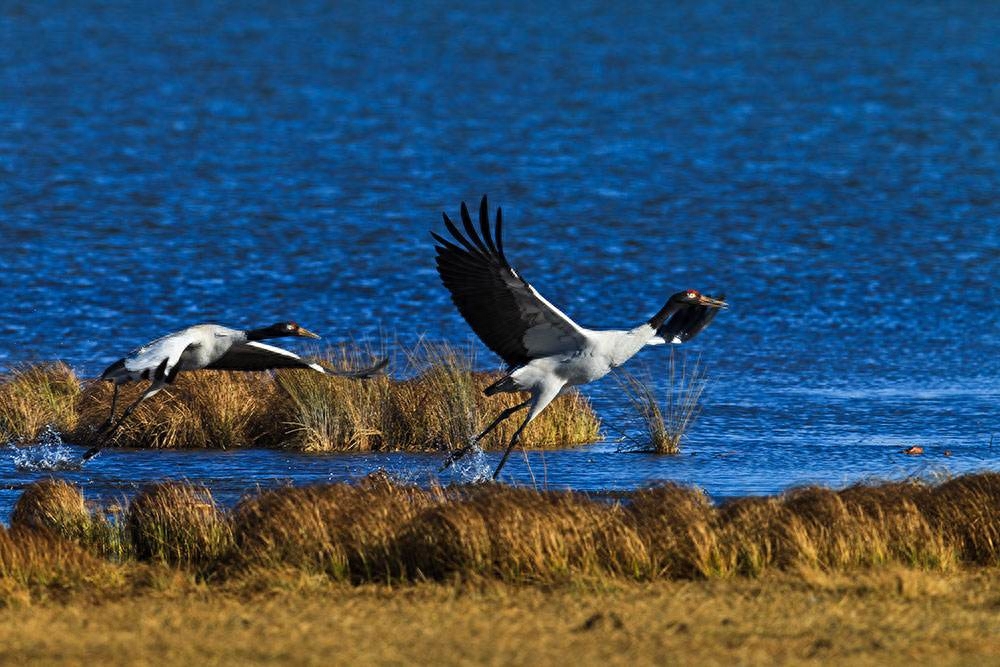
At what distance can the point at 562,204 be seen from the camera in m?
42.4

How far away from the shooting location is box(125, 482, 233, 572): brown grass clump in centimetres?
1212

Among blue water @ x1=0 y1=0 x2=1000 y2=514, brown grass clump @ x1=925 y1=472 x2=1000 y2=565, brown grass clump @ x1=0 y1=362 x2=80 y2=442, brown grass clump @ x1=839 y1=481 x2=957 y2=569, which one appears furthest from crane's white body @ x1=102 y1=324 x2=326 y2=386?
brown grass clump @ x1=925 y1=472 x2=1000 y2=565

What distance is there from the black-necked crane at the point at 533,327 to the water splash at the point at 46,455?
3.22m

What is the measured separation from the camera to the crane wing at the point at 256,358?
14922 mm

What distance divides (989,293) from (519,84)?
130 feet

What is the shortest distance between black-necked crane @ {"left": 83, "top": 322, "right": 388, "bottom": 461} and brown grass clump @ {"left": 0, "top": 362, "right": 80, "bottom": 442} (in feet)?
7.74

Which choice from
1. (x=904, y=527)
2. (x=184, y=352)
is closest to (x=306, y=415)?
(x=184, y=352)

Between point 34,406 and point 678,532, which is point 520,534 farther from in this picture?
point 34,406

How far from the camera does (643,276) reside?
32469mm

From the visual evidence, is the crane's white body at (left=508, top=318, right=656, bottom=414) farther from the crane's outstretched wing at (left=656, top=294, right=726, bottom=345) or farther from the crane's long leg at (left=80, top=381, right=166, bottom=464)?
the crane's long leg at (left=80, top=381, right=166, bottom=464)

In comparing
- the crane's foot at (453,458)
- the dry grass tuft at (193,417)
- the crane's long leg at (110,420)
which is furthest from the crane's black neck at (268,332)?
the dry grass tuft at (193,417)

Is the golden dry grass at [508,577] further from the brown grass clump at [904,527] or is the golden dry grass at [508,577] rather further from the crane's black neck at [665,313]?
the crane's black neck at [665,313]

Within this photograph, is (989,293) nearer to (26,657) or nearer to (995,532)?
(995,532)

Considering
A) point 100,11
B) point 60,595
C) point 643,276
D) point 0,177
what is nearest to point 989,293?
point 643,276
